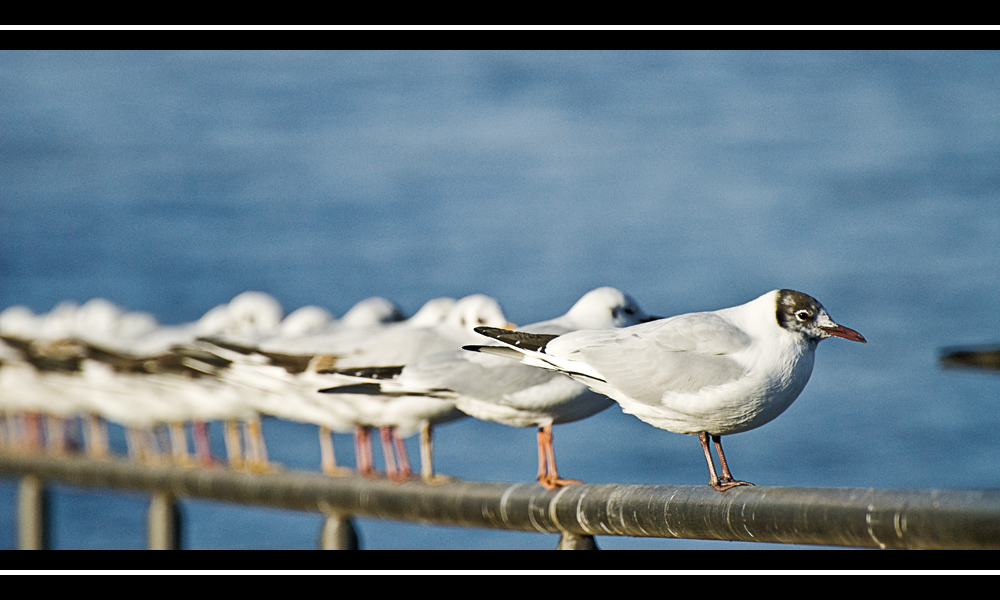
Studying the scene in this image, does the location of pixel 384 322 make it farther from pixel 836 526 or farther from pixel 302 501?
pixel 836 526

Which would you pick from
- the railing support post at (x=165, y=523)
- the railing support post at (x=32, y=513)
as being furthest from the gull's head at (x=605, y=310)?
the railing support post at (x=32, y=513)

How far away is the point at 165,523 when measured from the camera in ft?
21.1

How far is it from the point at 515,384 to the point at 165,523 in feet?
6.35

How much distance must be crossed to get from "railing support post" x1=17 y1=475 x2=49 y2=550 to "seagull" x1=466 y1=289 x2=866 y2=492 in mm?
3931

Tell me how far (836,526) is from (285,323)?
615 centimetres

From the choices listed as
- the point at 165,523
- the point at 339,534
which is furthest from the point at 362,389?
the point at 165,523

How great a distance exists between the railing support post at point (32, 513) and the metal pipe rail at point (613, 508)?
102cm

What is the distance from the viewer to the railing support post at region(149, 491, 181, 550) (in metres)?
6.38

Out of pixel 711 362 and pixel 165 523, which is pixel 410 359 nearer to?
pixel 165 523

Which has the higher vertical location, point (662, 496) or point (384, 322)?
point (384, 322)

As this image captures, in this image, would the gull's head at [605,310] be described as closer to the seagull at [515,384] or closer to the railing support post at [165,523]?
the seagull at [515,384]

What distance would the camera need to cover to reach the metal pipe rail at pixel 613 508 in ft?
9.64
